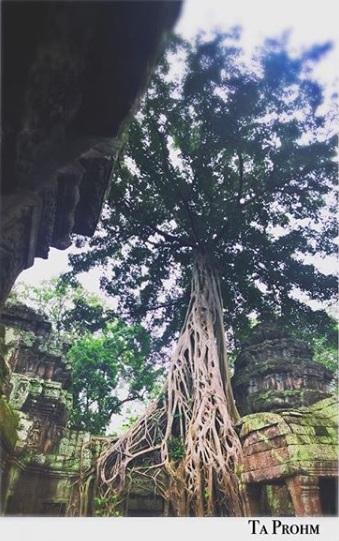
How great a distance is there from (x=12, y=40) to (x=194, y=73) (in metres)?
6.53

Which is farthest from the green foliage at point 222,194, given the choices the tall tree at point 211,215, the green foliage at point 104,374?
the green foliage at point 104,374

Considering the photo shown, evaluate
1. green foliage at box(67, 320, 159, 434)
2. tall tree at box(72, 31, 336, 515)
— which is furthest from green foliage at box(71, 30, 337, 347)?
green foliage at box(67, 320, 159, 434)

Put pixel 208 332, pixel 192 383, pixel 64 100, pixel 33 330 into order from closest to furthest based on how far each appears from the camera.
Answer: pixel 64 100 → pixel 192 383 → pixel 208 332 → pixel 33 330

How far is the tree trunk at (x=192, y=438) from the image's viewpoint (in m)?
4.27

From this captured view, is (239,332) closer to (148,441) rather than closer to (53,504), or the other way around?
(148,441)

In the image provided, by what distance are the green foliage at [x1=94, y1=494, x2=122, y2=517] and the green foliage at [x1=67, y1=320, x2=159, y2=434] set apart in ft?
22.6

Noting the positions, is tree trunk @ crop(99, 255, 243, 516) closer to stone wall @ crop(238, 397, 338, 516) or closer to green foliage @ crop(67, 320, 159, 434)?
stone wall @ crop(238, 397, 338, 516)

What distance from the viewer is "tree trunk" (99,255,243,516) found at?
4.27 m

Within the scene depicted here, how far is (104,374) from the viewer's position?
41.4 ft

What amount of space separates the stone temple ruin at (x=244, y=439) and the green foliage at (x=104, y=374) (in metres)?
4.05

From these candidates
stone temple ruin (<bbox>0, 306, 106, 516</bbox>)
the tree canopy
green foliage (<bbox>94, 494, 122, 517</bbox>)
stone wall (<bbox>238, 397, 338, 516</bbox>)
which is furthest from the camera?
the tree canopy

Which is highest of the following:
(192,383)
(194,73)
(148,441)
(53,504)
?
(194,73)
